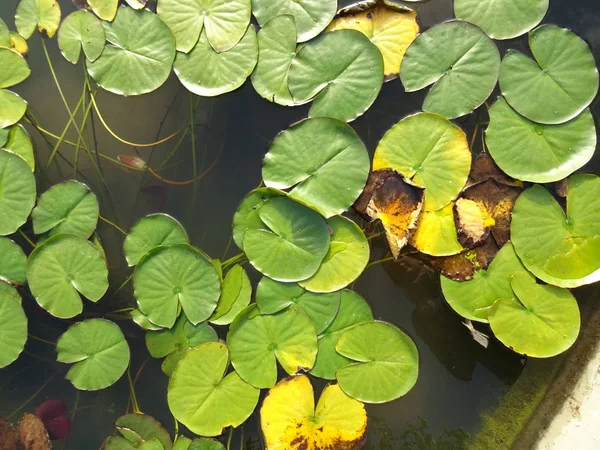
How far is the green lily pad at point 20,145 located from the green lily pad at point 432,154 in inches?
70.6

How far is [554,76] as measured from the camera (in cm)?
203

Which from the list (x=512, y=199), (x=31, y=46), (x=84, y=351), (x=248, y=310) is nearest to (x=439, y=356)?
(x=512, y=199)

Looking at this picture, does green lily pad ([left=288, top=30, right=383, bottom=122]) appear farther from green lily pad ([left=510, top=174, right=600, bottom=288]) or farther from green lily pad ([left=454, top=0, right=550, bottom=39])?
green lily pad ([left=510, top=174, right=600, bottom=288])

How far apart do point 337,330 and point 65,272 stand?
54.1 inches

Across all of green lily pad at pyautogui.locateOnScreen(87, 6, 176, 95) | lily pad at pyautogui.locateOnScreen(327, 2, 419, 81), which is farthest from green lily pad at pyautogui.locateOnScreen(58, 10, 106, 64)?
lily pad at pyautogui.locateOnScreen(327, 2, 419, 81)

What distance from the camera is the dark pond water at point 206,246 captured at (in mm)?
2322

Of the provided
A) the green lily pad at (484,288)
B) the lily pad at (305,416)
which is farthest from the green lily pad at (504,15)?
the lily pad at (305,416)

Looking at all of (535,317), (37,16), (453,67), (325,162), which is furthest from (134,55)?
(535,317)

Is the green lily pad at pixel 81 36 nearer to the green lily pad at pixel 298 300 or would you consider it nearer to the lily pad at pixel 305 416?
the green lily pad at pixel 298 300

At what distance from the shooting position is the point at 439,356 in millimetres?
2344

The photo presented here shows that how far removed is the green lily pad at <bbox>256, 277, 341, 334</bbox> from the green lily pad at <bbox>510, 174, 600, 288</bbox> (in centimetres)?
93

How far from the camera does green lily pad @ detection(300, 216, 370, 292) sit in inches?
81.5

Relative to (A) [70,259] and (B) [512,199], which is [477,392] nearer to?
(B) [512,199]

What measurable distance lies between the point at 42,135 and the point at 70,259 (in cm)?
80
